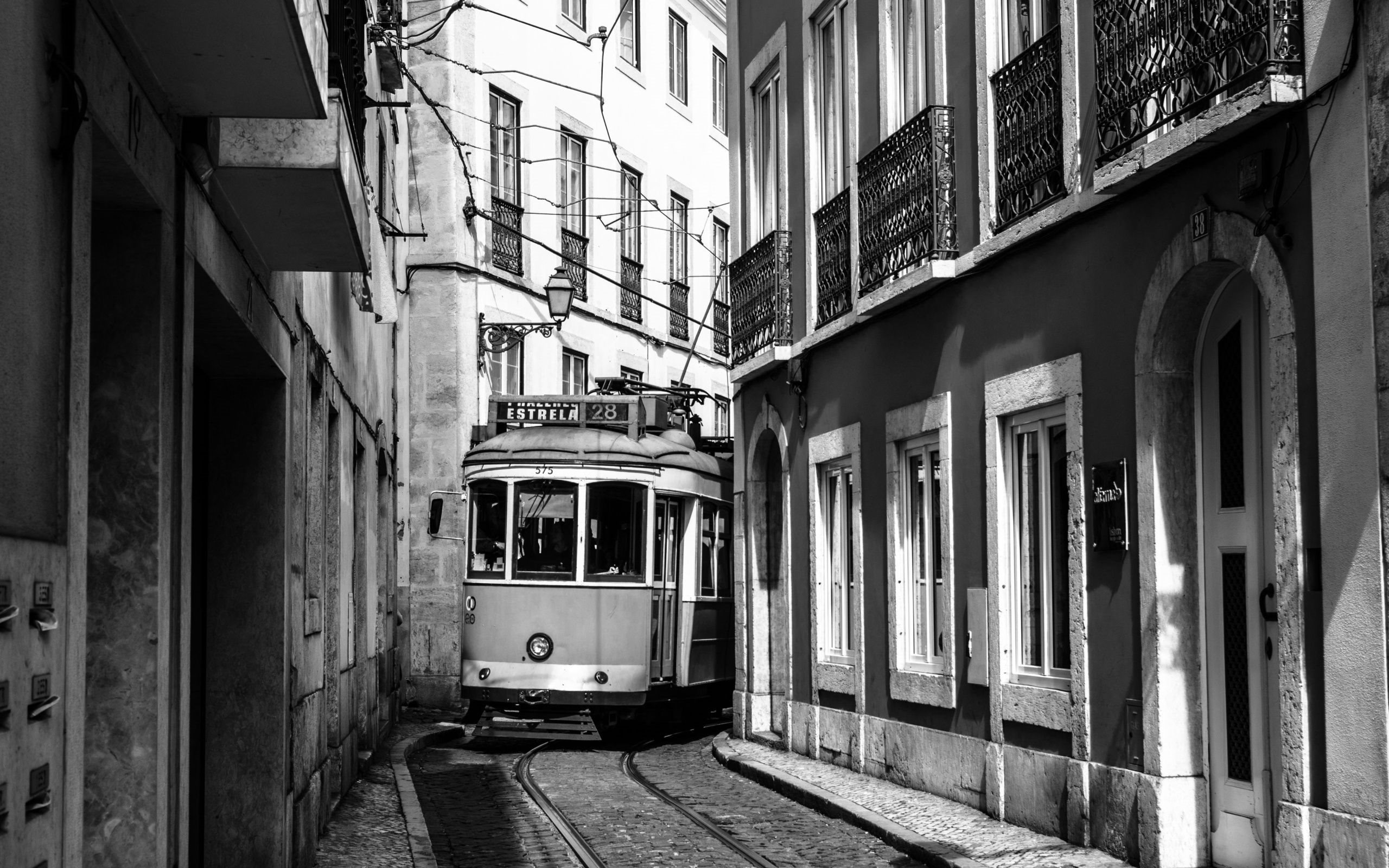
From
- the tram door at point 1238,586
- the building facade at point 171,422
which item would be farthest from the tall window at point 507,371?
the tram door at point 1238,586

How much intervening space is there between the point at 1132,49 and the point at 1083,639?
3.33 meters

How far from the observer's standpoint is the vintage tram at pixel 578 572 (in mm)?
16562

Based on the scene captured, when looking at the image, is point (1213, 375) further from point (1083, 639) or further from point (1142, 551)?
point (1083, 639)

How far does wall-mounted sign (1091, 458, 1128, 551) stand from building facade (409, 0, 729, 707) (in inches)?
461

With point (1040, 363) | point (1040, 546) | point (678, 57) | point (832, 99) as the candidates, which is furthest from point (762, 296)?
point (678, 57)

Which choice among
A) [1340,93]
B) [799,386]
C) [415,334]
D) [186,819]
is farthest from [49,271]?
[415,334]

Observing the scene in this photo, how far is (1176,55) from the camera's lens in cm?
837

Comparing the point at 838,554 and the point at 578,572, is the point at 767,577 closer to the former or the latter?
the point at 578,572

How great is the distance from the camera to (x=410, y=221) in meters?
23.7

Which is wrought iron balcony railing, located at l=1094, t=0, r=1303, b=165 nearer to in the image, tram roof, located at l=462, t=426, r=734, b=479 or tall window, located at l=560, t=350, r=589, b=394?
tram roof, located at l=462, t=426, r=734, b=479

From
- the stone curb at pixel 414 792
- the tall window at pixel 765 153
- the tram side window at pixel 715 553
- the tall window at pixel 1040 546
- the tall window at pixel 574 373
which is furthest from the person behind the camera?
the tall window at pixel 574 373

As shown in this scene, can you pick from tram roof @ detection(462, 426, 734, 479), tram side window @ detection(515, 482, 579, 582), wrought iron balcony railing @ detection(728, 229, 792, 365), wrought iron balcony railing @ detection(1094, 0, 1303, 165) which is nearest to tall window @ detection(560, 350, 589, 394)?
wrought iron balcony railing @ detection(728, 229, 792, 365)

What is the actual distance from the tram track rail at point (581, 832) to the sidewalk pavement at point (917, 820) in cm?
84

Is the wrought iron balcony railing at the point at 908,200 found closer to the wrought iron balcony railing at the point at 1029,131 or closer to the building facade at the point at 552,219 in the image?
the wrought iron balcony railing at the point at 1029,131
